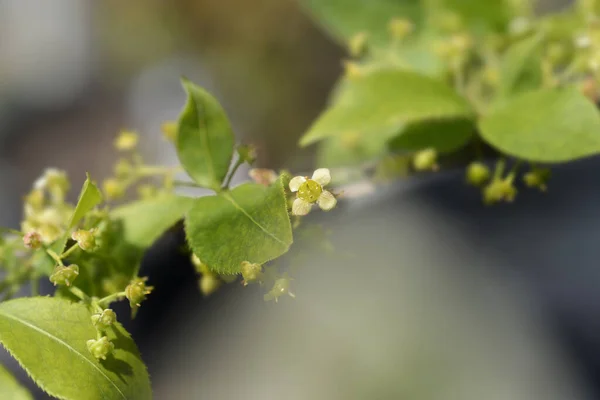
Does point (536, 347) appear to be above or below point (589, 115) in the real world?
below

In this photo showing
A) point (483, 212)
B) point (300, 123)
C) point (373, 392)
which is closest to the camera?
point (483, 212)

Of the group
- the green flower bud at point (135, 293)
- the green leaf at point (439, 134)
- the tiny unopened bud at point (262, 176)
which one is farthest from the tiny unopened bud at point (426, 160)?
the green flower bud at point (135, 293)

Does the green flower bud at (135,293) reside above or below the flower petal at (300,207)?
below

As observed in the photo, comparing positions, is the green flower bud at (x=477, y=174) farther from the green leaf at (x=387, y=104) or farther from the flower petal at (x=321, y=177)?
the flower petal at (x=321, y=177)

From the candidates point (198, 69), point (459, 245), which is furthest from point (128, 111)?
point (459, 245)

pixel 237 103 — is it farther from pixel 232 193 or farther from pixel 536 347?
pixel 232 193

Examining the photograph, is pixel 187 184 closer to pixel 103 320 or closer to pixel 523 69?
pixel 103 320
